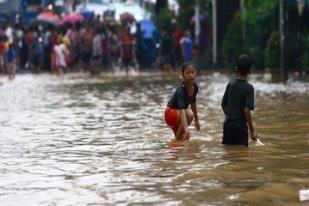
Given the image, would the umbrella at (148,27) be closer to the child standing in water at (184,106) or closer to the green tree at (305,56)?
the green tree at (305,56)

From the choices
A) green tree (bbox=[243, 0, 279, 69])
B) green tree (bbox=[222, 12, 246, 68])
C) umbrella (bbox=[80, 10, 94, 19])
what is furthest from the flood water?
umbrella (bbox=[80, 10, 94, 19])

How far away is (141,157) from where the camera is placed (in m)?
9.91

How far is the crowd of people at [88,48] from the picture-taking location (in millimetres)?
34156

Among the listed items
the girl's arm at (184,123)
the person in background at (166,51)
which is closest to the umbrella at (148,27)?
the person in background at (166,51)

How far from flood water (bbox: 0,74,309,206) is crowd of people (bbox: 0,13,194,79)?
51.8 ft

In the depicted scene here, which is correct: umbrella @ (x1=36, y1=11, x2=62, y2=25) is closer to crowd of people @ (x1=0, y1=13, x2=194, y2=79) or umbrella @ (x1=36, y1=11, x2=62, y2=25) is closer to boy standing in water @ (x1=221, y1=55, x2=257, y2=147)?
crowd of people @ (x1=0, y1=13, x2=194, y2=79)

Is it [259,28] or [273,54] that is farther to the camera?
[259,28]

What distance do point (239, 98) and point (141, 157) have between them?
4.62 ft

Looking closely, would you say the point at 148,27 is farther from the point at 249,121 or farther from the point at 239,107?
the point at 249,121

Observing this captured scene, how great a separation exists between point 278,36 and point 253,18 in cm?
446

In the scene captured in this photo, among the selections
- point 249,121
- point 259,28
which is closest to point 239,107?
point 249,121

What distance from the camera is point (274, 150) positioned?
1035 centimetres

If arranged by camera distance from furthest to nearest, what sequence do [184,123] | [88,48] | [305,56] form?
[88,48]
[305,56]
[184,123]

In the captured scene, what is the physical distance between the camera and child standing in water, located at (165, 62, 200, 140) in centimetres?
1147
